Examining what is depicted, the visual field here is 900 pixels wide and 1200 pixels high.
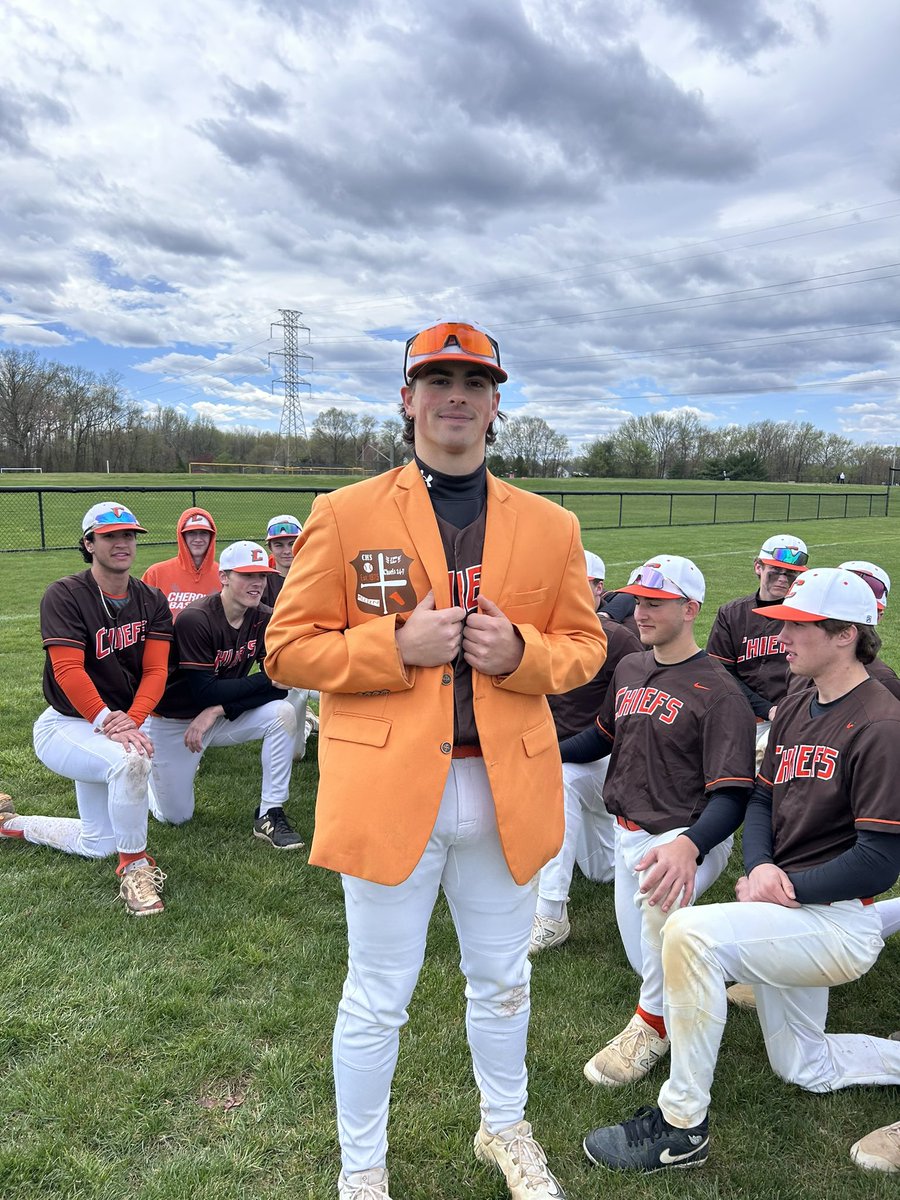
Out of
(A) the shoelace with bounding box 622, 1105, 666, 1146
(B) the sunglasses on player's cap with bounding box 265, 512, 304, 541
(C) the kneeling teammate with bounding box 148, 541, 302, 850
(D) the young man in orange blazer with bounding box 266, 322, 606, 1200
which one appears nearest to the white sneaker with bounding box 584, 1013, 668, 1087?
(A) the shoelace with bounding box 622, 1105, 666, 1146

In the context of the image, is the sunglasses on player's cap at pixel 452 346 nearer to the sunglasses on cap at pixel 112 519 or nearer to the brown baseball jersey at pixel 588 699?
the brown baseball jersey at pixel 588 699

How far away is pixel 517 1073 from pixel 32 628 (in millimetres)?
9657

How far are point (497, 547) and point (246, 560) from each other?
3193 millimetres

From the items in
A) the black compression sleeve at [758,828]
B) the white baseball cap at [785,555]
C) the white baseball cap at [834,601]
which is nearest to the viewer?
the white baseball cap at [834,601]

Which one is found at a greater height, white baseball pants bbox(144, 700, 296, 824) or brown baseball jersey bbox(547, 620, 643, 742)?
brown baseball jersey bbox(547, 620, 643, 742)

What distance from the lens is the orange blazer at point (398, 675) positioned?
6.45 feet

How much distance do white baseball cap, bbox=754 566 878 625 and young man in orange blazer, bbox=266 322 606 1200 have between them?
86 cm

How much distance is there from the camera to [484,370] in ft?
6.59

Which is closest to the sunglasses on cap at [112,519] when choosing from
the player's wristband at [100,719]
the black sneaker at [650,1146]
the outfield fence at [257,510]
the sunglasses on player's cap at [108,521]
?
the sunglasses on player's cap at [108,521]

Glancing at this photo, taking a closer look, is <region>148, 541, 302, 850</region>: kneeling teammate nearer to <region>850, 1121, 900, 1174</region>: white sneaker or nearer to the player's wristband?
the player's wristband

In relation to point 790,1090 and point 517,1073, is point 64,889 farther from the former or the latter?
point 790,1090

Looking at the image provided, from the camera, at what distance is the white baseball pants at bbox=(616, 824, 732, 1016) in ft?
9.81

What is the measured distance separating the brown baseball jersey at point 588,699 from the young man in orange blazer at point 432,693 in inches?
82.3

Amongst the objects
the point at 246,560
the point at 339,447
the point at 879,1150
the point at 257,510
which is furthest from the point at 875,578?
the point at 339,447
